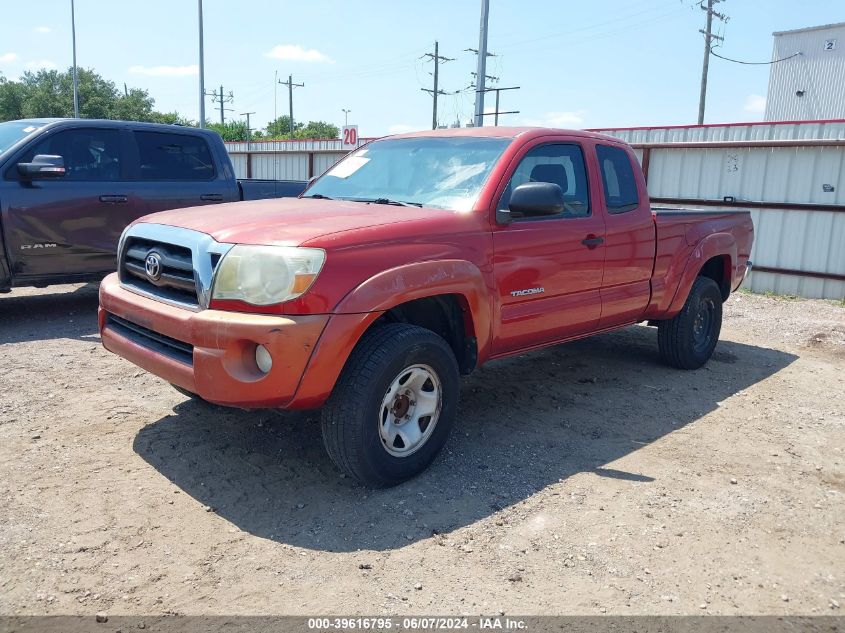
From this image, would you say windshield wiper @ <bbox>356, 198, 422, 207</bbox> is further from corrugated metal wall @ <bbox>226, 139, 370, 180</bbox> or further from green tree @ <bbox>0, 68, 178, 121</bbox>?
green tree @ <bbox>0, 68, 178, 121</bbox>

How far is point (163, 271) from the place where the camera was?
3795mm

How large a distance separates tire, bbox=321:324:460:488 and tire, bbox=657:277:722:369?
3.01 metres

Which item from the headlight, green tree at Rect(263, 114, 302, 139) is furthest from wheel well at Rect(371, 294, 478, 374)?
green tree at Rect(263, 114, 302, 139)

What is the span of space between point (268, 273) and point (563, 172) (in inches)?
97.1

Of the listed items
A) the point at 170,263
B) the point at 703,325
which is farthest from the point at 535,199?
the point at 703,325

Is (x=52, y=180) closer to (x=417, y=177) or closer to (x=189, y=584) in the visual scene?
(x=417, y=177)

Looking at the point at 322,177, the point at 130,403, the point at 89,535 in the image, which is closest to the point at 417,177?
the point at 322,177

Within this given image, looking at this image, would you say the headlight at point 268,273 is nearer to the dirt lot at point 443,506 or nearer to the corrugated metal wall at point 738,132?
the dirt lot at point 443,506

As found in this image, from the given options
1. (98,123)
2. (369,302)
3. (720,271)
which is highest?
(98,123)

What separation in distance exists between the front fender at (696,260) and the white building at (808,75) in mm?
30055

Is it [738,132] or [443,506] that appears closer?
[443,506]

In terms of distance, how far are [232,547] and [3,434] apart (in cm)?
196

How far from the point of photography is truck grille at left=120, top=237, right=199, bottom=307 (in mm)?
3631

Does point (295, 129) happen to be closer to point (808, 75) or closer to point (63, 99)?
point (63, 99)
